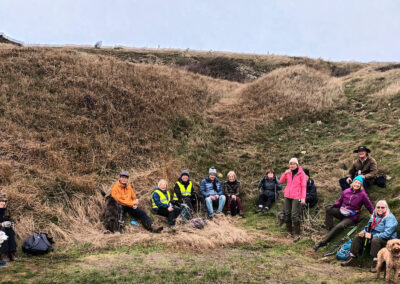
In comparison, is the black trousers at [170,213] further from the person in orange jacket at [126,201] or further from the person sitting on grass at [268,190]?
the person sitting on grass at [268,190]

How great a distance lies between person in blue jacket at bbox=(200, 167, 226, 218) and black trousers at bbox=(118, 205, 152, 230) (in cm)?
194

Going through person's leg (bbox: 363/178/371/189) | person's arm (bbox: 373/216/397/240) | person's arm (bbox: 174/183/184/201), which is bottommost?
person's arm (bbox: 174/183/184/201)

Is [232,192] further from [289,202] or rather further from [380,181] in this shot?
[380,181]

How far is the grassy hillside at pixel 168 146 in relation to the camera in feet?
19.9

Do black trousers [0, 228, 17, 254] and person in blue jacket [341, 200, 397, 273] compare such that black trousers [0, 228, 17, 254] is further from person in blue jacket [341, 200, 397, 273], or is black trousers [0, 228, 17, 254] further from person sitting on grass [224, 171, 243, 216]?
person in blue jacket [341, 200, 397, 273]

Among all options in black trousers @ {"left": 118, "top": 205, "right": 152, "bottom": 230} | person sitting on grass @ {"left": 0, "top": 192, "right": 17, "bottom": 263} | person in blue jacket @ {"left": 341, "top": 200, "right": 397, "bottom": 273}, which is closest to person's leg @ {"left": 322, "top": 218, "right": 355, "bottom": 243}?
person in blue jacket @ {"left": 341, "top": 200, "right": 397, "bottom": 273}

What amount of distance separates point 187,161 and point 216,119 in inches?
146

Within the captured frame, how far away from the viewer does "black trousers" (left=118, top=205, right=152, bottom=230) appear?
8070 millimetres

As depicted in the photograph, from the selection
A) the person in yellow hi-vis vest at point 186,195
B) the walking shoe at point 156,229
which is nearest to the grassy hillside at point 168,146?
the walking shoe at point 156,229

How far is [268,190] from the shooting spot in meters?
9.67

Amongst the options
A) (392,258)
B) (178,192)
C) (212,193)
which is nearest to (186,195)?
(178,192)

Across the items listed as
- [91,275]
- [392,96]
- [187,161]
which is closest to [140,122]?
[187,161]

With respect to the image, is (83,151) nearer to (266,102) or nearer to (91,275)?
(91,275)

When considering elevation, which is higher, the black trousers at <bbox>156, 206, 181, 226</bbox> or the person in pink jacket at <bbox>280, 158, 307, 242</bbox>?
the person in pink jacket at <bbox>280, 158, 307, 242</bbox>
